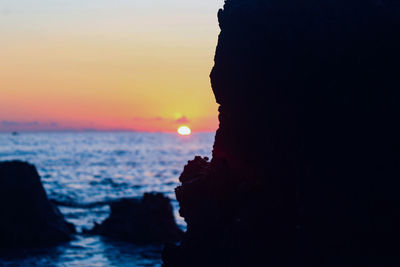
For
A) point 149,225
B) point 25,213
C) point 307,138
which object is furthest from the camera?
point 149,225

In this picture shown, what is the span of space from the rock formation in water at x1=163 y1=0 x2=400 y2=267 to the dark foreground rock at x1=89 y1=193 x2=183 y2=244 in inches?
831

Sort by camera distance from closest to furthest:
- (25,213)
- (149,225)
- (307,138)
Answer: (307,138) → (25,213) → (149,225)

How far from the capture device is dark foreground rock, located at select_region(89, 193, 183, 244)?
1267 inches

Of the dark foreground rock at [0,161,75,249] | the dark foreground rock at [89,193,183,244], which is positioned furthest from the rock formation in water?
the dark foreground rock at [0,161,75,249]

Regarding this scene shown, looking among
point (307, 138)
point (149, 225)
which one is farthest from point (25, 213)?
point (307, 138)

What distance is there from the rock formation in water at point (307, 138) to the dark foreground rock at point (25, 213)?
21345 millimetres

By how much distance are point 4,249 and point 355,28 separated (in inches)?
1026

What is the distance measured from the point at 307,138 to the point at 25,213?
82.3ft

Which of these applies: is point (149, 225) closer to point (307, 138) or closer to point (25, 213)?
point (25, 213)

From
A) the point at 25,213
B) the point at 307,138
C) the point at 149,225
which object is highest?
the point at 307,138

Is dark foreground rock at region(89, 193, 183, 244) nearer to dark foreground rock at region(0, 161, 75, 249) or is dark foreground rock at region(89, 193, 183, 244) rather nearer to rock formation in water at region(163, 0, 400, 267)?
dark foreground rock at region(0, 161, 75, 249)

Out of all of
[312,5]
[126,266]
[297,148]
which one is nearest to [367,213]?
[297,148]

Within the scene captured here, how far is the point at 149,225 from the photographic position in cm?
3244

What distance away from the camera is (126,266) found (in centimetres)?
2675
